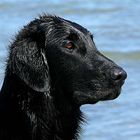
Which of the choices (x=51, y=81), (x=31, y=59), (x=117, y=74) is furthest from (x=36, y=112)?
(x=117, y=74)

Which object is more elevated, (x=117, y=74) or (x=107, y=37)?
(x=117, y=74)

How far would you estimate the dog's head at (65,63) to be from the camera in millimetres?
8414

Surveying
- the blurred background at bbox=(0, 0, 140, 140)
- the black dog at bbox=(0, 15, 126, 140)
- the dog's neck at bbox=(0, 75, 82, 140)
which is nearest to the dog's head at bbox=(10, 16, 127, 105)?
the black dog at bbox=(0, 15, 126, 140)

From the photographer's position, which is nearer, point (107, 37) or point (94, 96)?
point (94, 96)

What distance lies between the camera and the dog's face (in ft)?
27.7

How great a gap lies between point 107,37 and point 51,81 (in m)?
6.89

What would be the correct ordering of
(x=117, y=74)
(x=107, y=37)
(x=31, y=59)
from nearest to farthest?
(x=117, y=74)
(x=31, y=59)
(x=107, y=37)

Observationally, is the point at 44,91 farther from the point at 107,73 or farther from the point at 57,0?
the point at 57,0

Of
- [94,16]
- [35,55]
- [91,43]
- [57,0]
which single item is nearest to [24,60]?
[35,55]

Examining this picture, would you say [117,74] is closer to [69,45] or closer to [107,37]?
[69,45]

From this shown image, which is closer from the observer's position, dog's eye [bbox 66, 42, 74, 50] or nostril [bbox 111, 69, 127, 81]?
nostril [bbox 111, 69, 127, 81]

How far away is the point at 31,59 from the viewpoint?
27.7ft

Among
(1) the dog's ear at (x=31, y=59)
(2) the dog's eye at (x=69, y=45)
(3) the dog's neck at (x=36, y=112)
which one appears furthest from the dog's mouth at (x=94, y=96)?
(2) the dog's eye at (x=69, y=45)

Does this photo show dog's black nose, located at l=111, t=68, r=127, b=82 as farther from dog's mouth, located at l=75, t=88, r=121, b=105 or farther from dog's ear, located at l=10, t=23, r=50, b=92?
dog's ear, located at l=10, t=23, r=50, b=92
